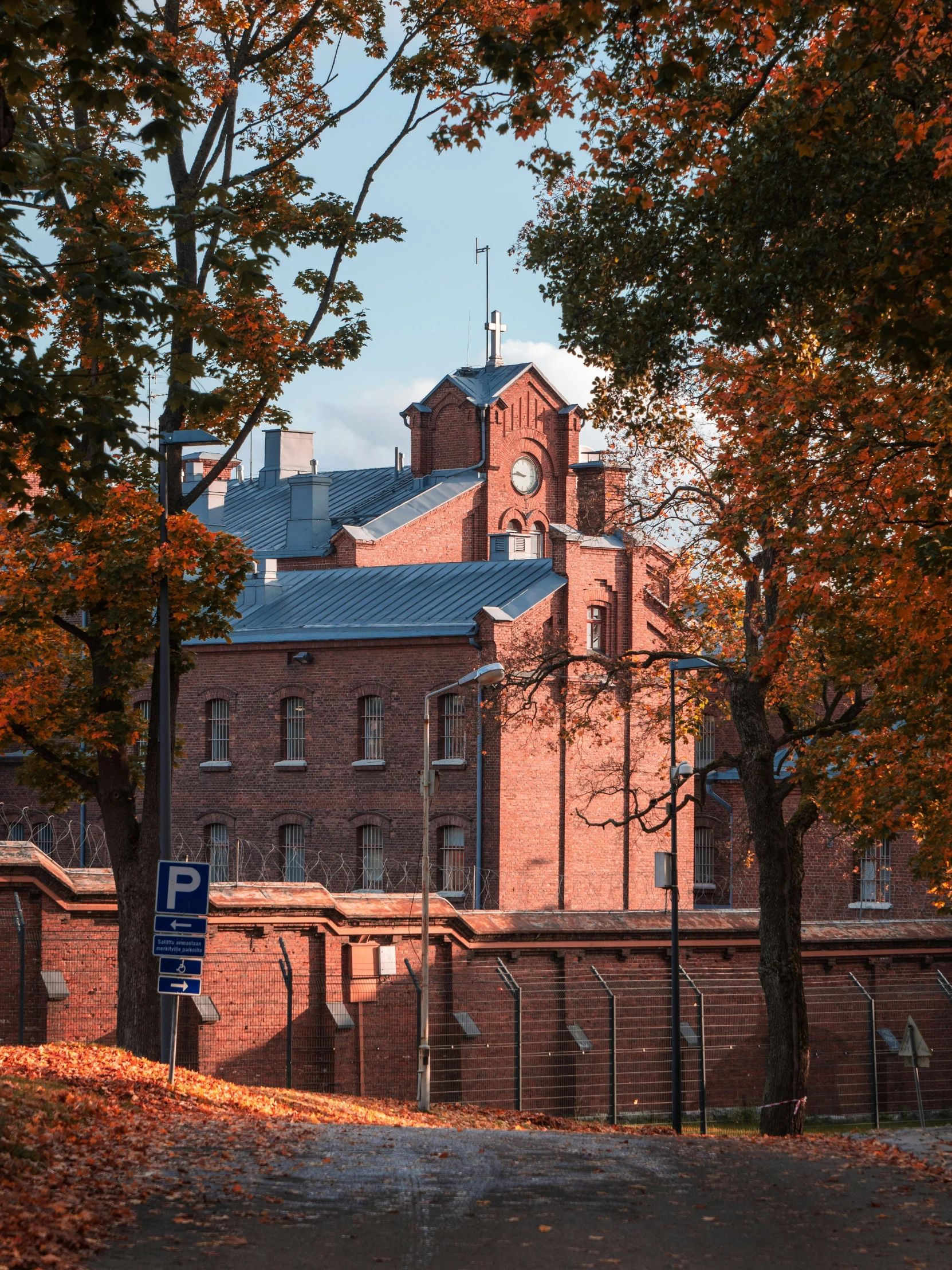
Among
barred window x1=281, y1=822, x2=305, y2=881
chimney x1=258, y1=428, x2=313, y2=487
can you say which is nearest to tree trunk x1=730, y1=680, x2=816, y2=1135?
barred window x1=281, y1=822, x2=305, y2=881

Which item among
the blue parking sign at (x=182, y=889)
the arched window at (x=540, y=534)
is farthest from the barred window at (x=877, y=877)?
the blue parking sign at (x=182, y=889)

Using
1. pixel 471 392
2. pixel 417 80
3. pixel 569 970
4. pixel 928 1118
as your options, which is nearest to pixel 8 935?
pixel 569 970

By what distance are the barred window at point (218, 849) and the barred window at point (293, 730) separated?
9.66 feet

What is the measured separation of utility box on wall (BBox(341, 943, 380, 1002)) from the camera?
1153 inches

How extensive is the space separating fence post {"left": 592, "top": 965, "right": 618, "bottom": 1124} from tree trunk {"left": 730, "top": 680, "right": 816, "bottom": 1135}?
22.2ft

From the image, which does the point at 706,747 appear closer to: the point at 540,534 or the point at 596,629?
the point at 596,629

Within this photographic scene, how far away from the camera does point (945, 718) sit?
49.0 ft

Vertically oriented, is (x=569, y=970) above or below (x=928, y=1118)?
above

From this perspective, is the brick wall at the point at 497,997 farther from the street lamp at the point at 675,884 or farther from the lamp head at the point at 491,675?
the lamp head at the point at 491,675

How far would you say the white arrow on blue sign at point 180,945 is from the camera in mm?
15953

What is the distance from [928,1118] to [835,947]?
4.44 m

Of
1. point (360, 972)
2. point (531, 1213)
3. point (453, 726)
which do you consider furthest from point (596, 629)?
point (531, 1213)

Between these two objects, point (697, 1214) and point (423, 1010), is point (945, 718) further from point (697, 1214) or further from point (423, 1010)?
point (423, 1010)

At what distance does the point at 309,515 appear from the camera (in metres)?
54.8
